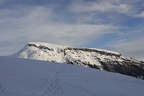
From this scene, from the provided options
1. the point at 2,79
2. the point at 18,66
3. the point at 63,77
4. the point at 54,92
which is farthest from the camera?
the point at 18,66

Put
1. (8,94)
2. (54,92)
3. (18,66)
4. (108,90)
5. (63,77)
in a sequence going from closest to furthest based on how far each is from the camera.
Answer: (8,94) → (54,92) → (108,90) → (63,77) → (18,66)

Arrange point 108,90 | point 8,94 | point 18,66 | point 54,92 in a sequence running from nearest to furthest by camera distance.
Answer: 1. point 8,94
2. point 54,92
3. point 108,90
4. point 18,66

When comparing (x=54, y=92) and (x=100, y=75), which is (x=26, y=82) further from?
(x=100, y=75)

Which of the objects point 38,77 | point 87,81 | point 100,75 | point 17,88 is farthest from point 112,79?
point 17,88

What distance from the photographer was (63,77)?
33.9 m

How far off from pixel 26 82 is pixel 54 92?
4468 millimetres

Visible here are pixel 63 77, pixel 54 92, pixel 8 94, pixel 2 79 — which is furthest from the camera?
pixel 63 77

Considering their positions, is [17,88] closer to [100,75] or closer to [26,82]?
[26,82]

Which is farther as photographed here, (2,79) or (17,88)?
(2,79)

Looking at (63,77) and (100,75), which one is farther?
(100,75)

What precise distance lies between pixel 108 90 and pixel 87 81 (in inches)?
152

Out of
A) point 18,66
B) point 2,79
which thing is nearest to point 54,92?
point 2,79

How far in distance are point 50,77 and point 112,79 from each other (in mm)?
10499

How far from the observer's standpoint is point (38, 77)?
3212cm
